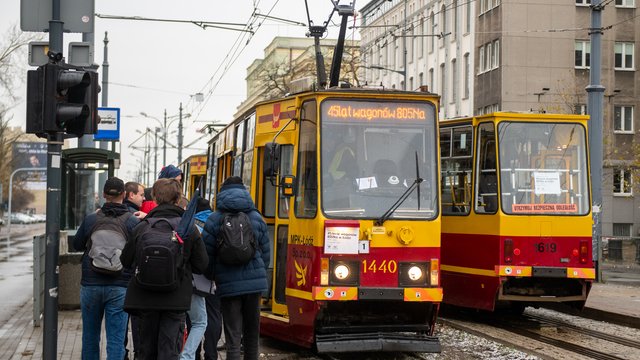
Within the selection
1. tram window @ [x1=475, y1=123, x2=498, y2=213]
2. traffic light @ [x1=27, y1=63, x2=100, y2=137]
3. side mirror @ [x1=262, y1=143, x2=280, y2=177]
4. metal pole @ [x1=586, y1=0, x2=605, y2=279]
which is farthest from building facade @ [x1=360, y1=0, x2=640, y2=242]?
traffic light @ [x1=27, y1=63, x2=100, y2=137]

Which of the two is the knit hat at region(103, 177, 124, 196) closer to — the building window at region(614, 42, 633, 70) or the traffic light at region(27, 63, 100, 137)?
the traffic light at region(27, 63, 100, 137)

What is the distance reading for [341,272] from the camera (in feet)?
34.9

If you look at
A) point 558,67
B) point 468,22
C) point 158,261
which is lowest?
point 158,261

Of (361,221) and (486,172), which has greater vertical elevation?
(486,172)

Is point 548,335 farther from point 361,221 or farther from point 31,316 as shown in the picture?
point 31,316

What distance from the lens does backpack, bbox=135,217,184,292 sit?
23.5ft

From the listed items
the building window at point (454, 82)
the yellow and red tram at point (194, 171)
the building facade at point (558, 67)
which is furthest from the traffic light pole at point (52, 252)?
the building window at point (454, 82)

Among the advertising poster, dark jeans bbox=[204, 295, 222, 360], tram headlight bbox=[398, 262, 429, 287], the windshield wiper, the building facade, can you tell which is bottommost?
A: dark jeans bbox=[204, 295, 222, 360]

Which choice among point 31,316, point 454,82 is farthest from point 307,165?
point 454,82

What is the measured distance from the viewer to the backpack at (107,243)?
8352 mm

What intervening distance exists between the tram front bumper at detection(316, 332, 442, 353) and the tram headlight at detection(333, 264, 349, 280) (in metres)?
0.63

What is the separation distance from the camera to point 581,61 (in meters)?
47.2

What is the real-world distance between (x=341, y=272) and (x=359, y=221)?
0.58 m

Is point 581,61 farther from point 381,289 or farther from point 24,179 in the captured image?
point 24,179
